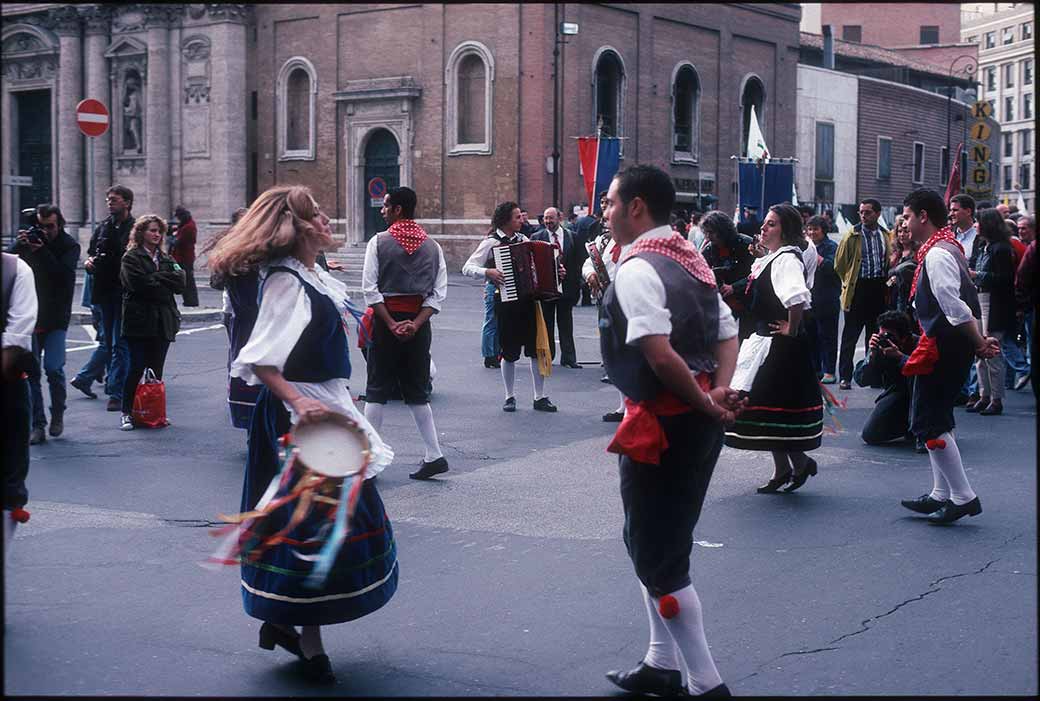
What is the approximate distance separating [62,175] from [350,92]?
40.6ft

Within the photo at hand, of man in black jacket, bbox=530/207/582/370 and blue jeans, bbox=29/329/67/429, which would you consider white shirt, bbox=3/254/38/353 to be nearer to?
blue jeans, bbox=29/329/67/429

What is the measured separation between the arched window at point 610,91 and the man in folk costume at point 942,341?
1193 inches

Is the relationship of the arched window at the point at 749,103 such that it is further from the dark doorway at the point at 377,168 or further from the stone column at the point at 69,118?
the stone column at the point at 69,118

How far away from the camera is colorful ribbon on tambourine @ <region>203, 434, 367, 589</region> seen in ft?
14.3

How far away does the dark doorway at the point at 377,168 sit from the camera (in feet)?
123

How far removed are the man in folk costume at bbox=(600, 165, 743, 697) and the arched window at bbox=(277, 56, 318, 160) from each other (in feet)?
117

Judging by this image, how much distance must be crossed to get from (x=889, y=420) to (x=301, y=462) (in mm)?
6528

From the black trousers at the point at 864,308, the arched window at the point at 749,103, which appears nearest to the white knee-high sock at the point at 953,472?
the black trousers at the point at 864,308

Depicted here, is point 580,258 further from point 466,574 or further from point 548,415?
point 466,574

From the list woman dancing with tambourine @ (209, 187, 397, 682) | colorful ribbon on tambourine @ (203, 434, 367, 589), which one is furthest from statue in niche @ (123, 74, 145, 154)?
colorful ribbon on tambourine @ (203, 434, 367, 589)

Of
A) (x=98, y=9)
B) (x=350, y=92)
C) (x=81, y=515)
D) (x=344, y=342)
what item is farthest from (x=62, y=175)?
(x=344, y=342)

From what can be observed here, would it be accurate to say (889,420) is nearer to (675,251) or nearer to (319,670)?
(675,251)

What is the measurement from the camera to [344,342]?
4816 mm

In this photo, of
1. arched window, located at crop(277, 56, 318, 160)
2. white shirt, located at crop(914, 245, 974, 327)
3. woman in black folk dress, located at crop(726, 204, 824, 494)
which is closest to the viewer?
white shirt, located at crop(914, 245, 974, 327)
